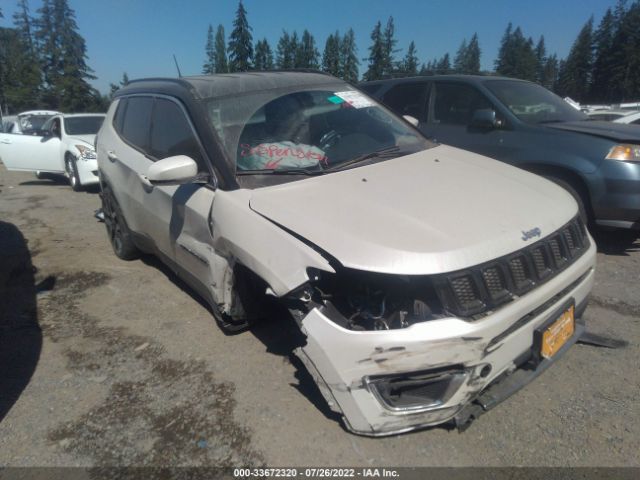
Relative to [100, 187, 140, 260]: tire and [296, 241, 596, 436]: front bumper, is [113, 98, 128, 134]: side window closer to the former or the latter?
[100, 187, 140, 260]: tire

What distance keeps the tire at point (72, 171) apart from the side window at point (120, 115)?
5.10 metres

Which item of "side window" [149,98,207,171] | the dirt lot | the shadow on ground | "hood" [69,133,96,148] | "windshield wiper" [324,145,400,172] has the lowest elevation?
the shadow on ground

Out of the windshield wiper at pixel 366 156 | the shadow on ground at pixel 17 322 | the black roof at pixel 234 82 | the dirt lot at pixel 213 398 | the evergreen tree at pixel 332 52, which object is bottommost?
the shadow on ground at pixel 17 322

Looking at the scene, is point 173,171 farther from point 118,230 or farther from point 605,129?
point 605,129

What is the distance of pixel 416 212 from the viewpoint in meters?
2.20

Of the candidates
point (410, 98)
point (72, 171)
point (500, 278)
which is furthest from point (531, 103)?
point (72, 171)

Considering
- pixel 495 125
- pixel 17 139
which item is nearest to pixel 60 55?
pixel 17 139

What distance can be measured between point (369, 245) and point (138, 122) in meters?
2.90

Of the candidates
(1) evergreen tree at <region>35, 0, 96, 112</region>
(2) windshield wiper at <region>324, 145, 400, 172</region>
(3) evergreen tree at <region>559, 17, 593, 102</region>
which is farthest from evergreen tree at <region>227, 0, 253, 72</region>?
(3) evergreen tree at <region>559, 17, 593, 102</region>

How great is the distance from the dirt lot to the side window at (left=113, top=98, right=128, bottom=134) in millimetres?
1590

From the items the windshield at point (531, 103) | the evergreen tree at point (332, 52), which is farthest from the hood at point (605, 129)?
the evergreen tree at point (332, 52)

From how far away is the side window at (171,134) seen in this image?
9.80 feet

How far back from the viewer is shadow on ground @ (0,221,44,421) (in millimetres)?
2816

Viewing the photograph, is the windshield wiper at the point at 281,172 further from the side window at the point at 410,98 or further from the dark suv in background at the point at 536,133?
the side window at the point at 410,98
